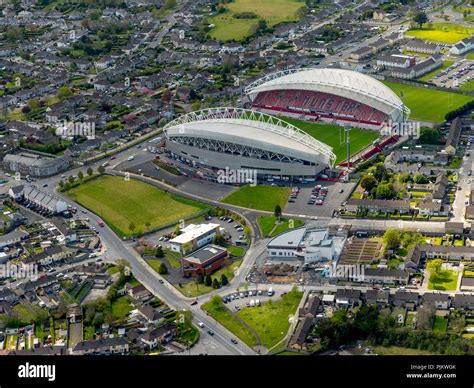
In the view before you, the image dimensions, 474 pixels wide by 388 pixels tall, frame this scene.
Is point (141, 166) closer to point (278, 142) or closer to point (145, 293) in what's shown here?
point (278, 142)

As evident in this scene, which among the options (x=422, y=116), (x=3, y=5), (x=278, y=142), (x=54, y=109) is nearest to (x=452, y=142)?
(x=422, y=116)

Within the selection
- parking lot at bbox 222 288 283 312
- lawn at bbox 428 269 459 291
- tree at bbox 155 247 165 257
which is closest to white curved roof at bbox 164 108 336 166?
tree at bbox 155 247 165 257

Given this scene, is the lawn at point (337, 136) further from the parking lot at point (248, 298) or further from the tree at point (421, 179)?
the parking lot at point (248, 298)

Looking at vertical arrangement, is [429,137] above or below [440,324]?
below

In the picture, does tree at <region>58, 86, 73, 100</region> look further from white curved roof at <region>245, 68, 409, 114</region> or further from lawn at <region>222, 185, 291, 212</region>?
lawn at <region>222, 185, 291, 212</region>

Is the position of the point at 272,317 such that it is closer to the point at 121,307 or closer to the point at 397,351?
the point at 397,351
